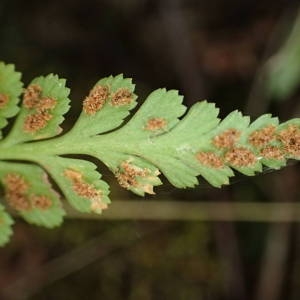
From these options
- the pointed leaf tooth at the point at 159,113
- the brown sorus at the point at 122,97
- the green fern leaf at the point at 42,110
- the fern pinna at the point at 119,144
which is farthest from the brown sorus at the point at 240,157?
the green fern leaf at the point at 42,110

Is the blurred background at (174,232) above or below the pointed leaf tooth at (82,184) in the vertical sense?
above

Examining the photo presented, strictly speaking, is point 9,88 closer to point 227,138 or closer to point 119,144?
point 119,144

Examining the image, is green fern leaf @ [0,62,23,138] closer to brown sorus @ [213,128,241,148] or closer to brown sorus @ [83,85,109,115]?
brown sorus @ [83,85,109,115]

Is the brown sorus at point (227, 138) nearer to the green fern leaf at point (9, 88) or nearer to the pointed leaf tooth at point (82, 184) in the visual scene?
the pointed leaf tooth at point (82, 184)

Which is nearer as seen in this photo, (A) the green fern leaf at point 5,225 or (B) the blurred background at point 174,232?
(A) the green fern leaf at point 5,225

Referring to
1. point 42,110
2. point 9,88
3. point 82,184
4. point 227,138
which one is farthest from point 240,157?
point 9,88

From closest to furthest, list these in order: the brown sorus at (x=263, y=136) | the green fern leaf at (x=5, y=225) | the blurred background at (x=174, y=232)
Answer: the brown sorus at (x=263, y=136) < the green fern leaf at (x=5, y=225) < the blurred background at (x=174, y=232)

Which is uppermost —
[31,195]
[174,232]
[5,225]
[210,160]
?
[174,232]

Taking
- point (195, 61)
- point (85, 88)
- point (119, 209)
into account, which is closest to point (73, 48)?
point (85, 88)

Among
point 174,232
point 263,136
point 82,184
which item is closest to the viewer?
point 263,136

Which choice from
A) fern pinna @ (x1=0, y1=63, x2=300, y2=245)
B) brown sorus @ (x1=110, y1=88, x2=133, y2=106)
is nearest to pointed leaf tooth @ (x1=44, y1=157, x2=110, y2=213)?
fern pinna @ (x1=0, y1=63, x2=300, y2=245)
